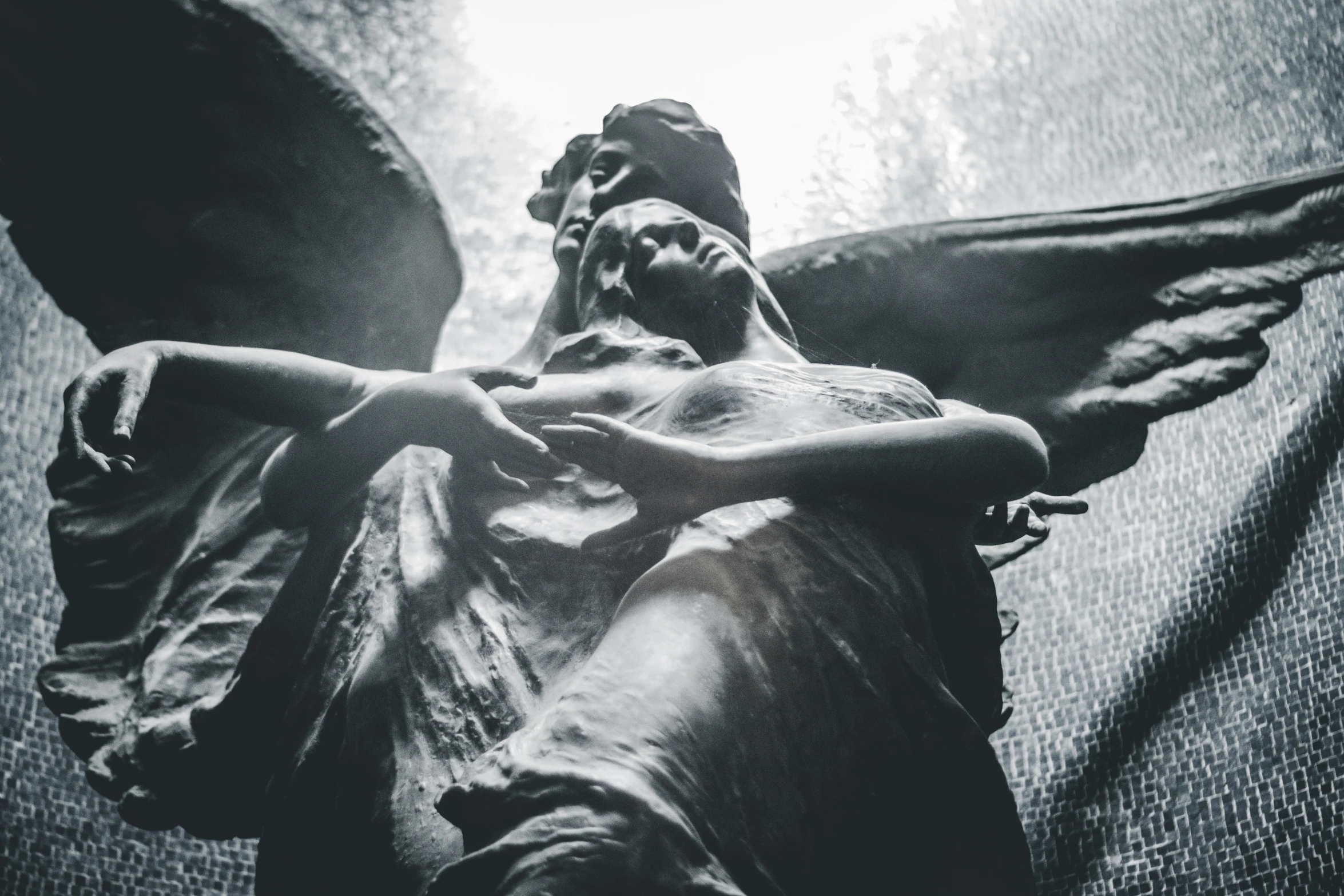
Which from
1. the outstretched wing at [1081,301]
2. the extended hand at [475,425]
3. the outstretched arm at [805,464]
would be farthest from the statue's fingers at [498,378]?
the outstretched wing at [1081,301]

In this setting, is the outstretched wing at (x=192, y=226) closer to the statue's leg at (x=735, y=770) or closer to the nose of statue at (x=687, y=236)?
the nose of statue at (x=687, y=236)

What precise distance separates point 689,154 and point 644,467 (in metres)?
0.64

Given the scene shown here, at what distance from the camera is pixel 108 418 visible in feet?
3.85

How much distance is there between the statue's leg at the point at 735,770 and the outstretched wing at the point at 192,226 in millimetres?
640

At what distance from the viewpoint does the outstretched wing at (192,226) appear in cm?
155

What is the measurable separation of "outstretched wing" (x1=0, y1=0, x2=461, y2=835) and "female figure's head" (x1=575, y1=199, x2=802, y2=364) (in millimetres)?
374

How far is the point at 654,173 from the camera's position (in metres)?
1.60

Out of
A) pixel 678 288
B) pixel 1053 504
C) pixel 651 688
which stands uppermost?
pixel 678 288

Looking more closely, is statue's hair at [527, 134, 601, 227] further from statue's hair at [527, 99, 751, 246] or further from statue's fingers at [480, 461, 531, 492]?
statue's fingers at [480, 461, 531, 492]

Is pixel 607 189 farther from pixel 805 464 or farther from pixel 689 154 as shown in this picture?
pixel 805 464

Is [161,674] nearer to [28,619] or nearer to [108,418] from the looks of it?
[108,418]

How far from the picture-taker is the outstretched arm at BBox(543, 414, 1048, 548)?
3.48ft

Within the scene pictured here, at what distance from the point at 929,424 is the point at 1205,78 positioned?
1928 millimetres

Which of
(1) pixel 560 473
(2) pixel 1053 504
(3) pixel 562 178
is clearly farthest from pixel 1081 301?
(1) pixel 560 473
